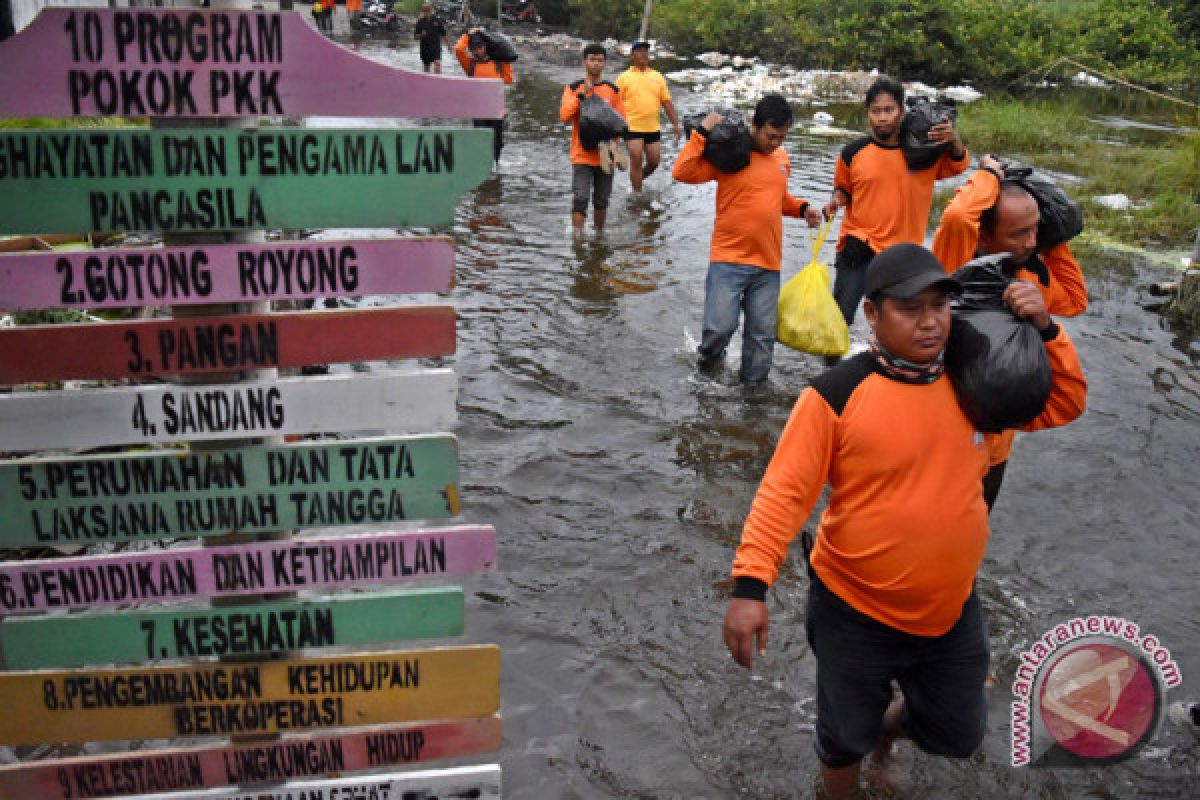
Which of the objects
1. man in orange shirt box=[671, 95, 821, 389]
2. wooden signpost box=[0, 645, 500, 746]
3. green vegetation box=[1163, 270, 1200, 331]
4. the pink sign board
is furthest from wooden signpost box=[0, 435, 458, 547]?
green vegetation box=[1163, 270, 1200, 331]

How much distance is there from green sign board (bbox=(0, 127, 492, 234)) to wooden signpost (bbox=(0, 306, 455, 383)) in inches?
8.3

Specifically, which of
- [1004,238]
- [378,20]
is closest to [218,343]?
[1004,238]

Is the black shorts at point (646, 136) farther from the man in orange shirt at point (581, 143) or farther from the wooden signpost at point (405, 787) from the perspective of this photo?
the wooden signpost at point (405, 787)

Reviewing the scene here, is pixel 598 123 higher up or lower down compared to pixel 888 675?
higher up

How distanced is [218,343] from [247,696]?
0.88m

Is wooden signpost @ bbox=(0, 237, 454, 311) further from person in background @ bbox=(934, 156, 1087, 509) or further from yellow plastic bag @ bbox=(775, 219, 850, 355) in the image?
yellow plastic bag @ bbox=(775, 219, 850, 355)

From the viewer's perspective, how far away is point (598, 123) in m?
9.52

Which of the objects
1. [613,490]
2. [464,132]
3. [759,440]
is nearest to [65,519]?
[464,132]

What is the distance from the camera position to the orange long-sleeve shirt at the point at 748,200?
6273mm

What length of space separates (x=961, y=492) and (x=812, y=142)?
1497 cm

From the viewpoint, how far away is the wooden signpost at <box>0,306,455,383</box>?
2.13 metres

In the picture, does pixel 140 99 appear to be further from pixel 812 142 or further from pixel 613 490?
pixel 812 142

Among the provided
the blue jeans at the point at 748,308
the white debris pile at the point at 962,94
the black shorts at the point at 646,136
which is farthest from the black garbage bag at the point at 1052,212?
the white debris pile at the point at 962,94

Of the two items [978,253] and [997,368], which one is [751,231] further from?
[997,368]
